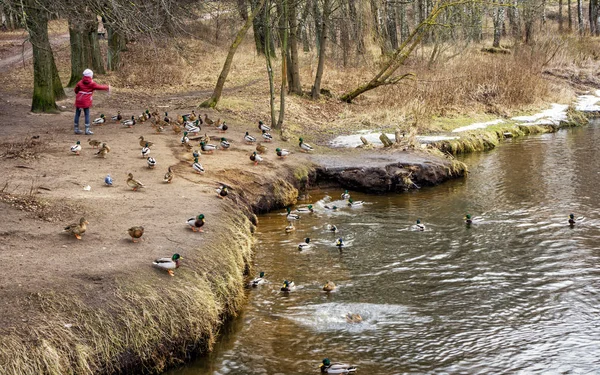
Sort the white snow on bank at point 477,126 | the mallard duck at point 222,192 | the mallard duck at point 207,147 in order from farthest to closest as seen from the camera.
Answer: the white snow on bank at point 477,126
the mallard duck at point 207,147
the mallard duck at point 222,192

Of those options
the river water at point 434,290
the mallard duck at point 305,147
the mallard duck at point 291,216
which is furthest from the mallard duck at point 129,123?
the mallard duck at point 291,216

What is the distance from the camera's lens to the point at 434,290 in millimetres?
12805

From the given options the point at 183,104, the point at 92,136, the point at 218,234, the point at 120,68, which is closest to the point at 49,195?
the point at 218,234

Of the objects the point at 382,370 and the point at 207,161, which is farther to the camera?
the point at 207,161

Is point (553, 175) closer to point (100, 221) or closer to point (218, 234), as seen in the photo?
point (218, 234)

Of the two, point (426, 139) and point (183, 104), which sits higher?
point (183, 104)

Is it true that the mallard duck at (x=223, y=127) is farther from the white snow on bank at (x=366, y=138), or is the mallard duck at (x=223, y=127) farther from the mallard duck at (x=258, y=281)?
the mallard duck at (x=258, y=281)

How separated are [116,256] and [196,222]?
7.19ft

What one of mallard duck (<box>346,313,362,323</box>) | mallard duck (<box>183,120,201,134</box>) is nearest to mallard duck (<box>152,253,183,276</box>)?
mallard duck (<box>346,313,362,323</box>)

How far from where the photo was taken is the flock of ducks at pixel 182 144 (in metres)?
11.8

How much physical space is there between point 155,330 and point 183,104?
70.1ft

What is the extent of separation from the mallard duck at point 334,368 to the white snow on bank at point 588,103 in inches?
Result: 1321

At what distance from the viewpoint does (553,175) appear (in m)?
22.4

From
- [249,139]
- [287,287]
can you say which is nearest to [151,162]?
[249,139]
